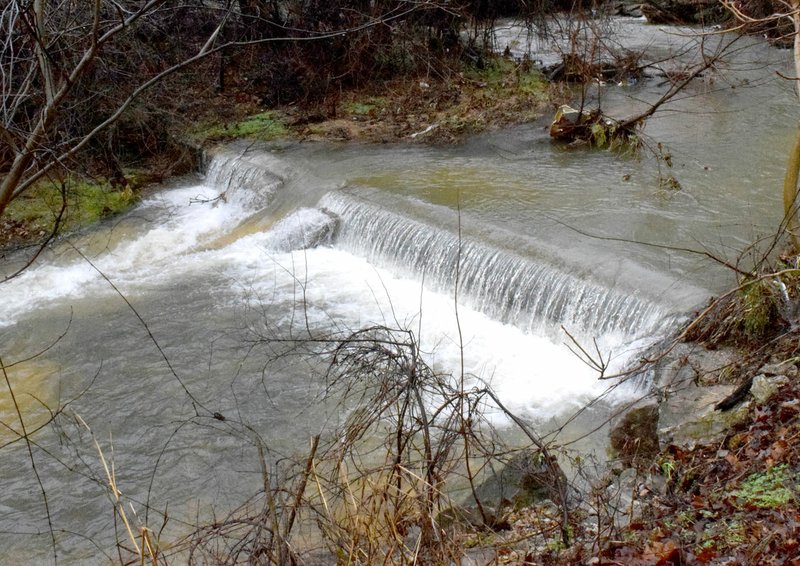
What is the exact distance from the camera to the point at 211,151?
484 inches

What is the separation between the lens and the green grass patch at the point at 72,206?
1002 centimetres

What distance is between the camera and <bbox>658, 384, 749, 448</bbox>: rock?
476 cm

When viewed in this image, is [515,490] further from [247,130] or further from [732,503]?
[247,130]

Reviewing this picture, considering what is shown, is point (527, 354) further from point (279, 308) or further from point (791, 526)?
point (791, 526)

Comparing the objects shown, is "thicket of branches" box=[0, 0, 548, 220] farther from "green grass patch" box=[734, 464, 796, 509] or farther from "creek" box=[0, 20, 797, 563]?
"green grass patch" box=[734, 464, 796, 509]

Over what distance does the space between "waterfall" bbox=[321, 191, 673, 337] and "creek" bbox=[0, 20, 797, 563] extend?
2cm

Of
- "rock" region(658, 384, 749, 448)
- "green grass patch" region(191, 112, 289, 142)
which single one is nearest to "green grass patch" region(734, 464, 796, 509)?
"rock" region(658, 384, 749, 448)

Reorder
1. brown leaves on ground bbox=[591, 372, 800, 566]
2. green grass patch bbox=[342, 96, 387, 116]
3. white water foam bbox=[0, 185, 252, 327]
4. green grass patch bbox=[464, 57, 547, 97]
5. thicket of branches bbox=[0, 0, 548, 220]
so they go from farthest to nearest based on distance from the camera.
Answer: green grass patch bbox=[464, 57, 547, 97]
green grass patch bbox=[342, 96, 387, 116]
thicket of branches bbox=[0, 0, 548, 220]
white water foam bbox=[0, 185, 252, 327]
brown leaves on ground bbox=[591, 372, 800, 566]

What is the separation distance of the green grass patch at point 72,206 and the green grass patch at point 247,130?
87.7 inches

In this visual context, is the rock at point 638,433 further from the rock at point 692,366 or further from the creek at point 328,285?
the creek at point 328,285

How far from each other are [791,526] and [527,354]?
3919 mm

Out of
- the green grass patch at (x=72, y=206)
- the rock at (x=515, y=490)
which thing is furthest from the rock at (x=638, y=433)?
the green grass patch at (x=72, y=206)

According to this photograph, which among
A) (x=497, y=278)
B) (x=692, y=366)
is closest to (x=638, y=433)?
(x=692, y=366)

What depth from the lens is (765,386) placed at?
479 cm
